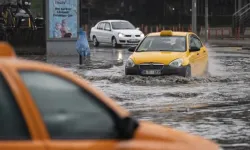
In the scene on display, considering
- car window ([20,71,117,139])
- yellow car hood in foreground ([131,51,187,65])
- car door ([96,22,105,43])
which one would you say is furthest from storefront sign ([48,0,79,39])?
car window ([20,71,117,139])

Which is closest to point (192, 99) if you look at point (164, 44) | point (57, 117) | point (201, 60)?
point (164, 44)

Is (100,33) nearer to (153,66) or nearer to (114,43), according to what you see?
(114,43)

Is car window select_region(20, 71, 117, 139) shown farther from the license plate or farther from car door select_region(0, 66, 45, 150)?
the license plate

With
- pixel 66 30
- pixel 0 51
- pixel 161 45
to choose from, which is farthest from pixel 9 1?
pixel 0 51

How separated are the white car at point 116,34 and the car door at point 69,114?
29.8 meters

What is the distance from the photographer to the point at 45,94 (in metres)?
3.79

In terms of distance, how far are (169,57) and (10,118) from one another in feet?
42.3

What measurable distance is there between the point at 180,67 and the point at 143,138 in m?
12.3

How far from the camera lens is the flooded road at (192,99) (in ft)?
32.3

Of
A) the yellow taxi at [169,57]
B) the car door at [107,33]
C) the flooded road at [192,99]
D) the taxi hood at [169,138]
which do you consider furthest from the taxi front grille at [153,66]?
the car door at [107,33]

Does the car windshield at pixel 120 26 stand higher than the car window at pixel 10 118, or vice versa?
the car windshield at pixel 120 26

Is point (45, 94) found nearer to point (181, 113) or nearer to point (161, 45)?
point (181, 113)

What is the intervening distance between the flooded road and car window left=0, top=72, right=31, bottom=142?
5.20 meters

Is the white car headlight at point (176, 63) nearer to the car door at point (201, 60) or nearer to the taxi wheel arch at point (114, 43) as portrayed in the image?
the car door at point (201, 60)
